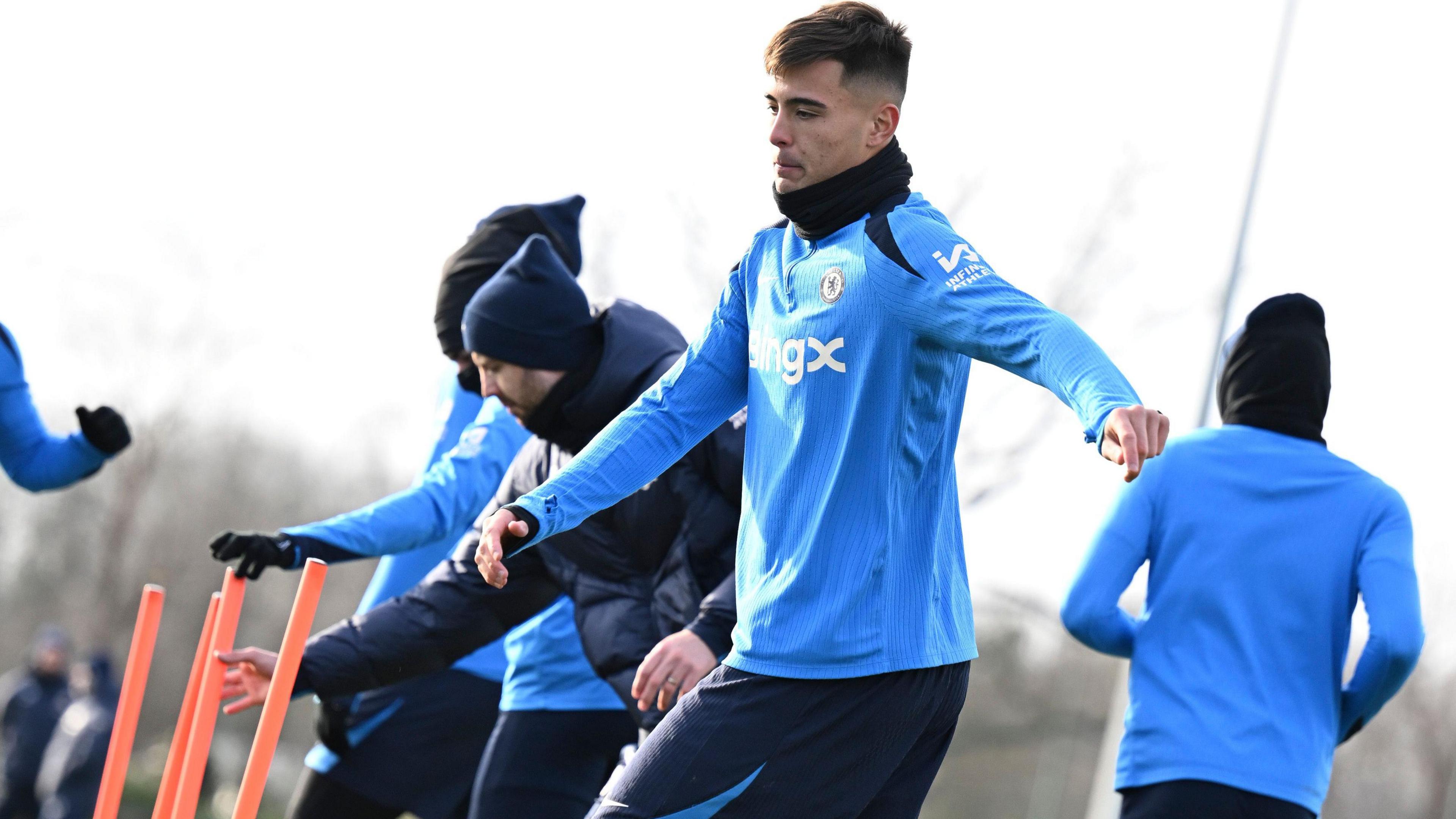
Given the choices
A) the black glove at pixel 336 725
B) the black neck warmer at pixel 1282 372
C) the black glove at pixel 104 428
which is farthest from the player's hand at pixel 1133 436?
the black glove at pixel 104 428

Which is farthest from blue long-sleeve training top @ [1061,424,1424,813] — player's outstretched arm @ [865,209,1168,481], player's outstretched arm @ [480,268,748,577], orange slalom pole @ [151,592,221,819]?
orange slalom pole @ [151,592,221,819]

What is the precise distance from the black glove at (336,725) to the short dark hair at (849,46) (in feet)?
9.35

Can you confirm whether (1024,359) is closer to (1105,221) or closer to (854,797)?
(854,797)

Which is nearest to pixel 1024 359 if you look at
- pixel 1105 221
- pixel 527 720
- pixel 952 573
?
pixel 952 573

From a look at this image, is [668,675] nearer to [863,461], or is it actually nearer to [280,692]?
[863,461]

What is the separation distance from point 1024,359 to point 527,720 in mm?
2666

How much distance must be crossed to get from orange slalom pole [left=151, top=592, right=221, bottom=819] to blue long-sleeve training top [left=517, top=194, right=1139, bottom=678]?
1686mm

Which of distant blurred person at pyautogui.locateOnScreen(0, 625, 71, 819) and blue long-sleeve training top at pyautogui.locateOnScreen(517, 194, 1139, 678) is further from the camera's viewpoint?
distant blurred person at pyautogui.locateOnScreen(0, 625, 71, 819)

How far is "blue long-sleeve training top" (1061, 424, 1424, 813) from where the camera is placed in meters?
3.70

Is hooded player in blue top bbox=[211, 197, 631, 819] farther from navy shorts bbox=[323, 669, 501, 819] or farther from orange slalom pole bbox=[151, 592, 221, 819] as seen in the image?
orange slalom pole bbox=[151, 592, 221, 819]

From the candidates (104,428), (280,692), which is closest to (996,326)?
(280,692)

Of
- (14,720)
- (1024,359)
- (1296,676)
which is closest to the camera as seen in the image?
(1024,359)

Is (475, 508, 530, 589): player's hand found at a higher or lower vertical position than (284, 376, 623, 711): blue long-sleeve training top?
higher

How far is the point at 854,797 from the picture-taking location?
2.70 m
